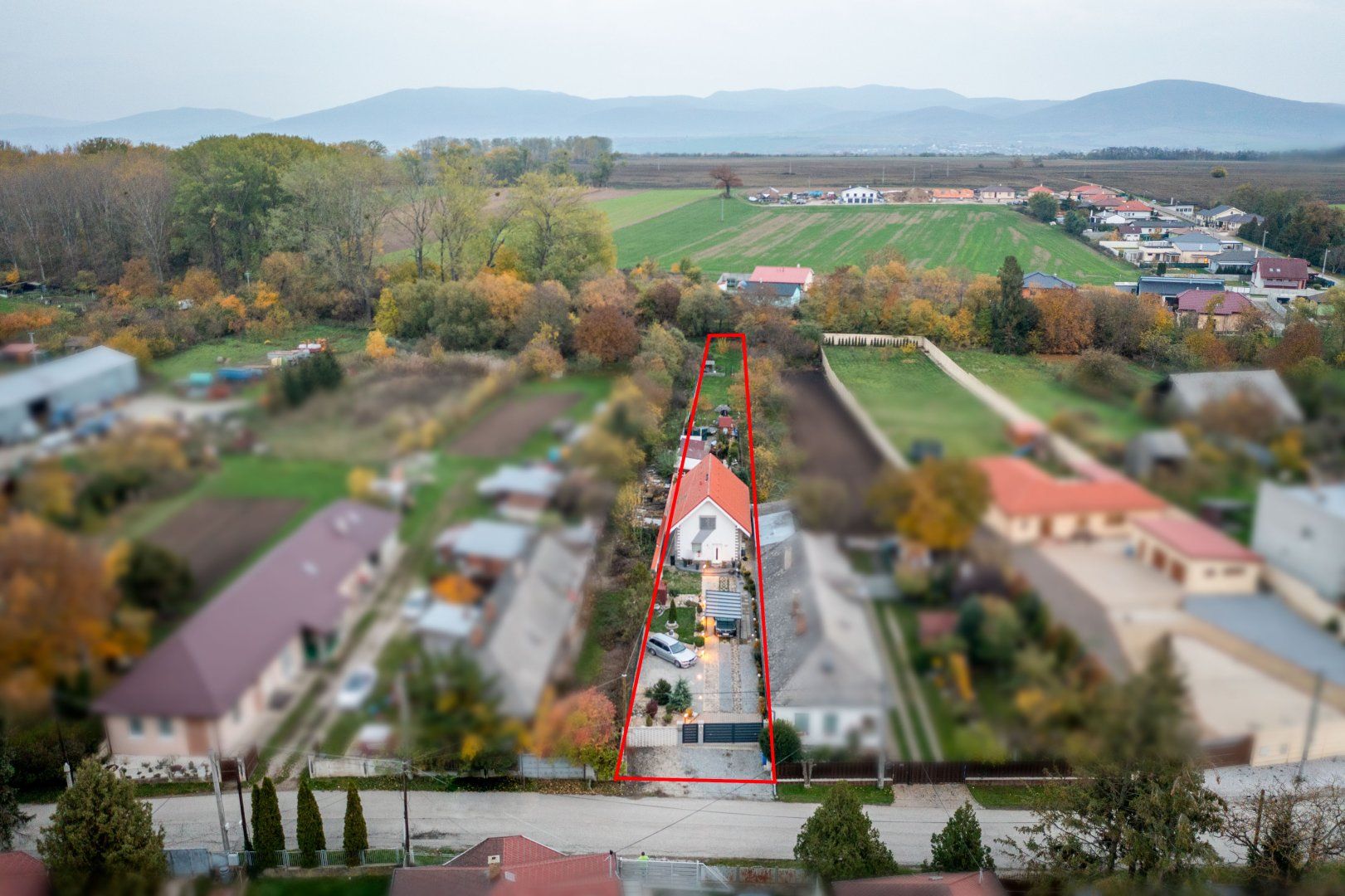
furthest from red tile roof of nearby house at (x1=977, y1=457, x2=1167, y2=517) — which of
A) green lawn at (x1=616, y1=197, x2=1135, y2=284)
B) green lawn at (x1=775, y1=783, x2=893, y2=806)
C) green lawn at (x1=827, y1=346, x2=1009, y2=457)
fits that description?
green lawn at (x1=616, y1=197, x2=1135, y2=284)

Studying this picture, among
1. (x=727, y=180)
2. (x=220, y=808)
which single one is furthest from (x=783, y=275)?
(x=727, y=180)

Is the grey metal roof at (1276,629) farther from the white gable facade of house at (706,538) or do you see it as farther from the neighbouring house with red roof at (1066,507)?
the white gable facade of house at (706,538)

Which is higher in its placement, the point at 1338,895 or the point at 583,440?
the point at 583,440

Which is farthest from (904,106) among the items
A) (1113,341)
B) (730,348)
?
(1113,341)

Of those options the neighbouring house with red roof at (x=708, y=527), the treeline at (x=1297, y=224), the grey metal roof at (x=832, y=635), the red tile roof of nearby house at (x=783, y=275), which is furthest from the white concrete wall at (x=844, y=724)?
the red tile roof of nearby house at (x=783, y=275)

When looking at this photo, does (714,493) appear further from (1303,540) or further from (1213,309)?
(1213,309)

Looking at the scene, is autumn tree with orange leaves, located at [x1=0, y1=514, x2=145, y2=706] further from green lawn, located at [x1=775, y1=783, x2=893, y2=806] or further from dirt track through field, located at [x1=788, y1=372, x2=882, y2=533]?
green lawn, located at [x1=775, y1=783, x2=893, y2=806]

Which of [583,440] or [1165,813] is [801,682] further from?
[1165,813]
